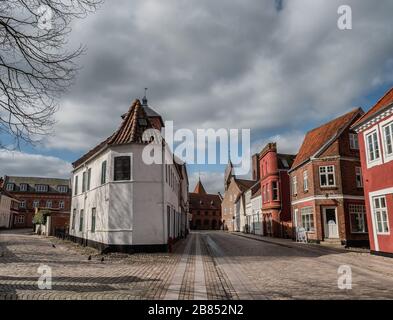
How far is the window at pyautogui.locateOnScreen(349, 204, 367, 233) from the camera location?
2389 cm

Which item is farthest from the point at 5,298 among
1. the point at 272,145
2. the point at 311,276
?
the point at 272,145

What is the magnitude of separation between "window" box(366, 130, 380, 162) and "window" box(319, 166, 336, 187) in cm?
752

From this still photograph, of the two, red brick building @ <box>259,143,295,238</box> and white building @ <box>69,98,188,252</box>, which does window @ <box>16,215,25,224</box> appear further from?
white building @ <box>69,98,188,252</box>

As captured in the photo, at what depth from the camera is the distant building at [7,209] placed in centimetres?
5262

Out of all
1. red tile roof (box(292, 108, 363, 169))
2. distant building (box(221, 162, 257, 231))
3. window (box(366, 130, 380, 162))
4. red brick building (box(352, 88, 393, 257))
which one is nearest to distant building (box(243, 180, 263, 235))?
distant building (box(221, 162, 257, 231))

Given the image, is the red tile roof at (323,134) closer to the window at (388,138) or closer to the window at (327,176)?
the window at (327,176)

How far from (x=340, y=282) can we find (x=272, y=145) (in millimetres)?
27464

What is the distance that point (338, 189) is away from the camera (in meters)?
24.3

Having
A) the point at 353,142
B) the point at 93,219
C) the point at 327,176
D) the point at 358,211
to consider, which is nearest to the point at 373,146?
the point at 327,176

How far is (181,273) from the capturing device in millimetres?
11016

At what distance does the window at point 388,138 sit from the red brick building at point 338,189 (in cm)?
871
